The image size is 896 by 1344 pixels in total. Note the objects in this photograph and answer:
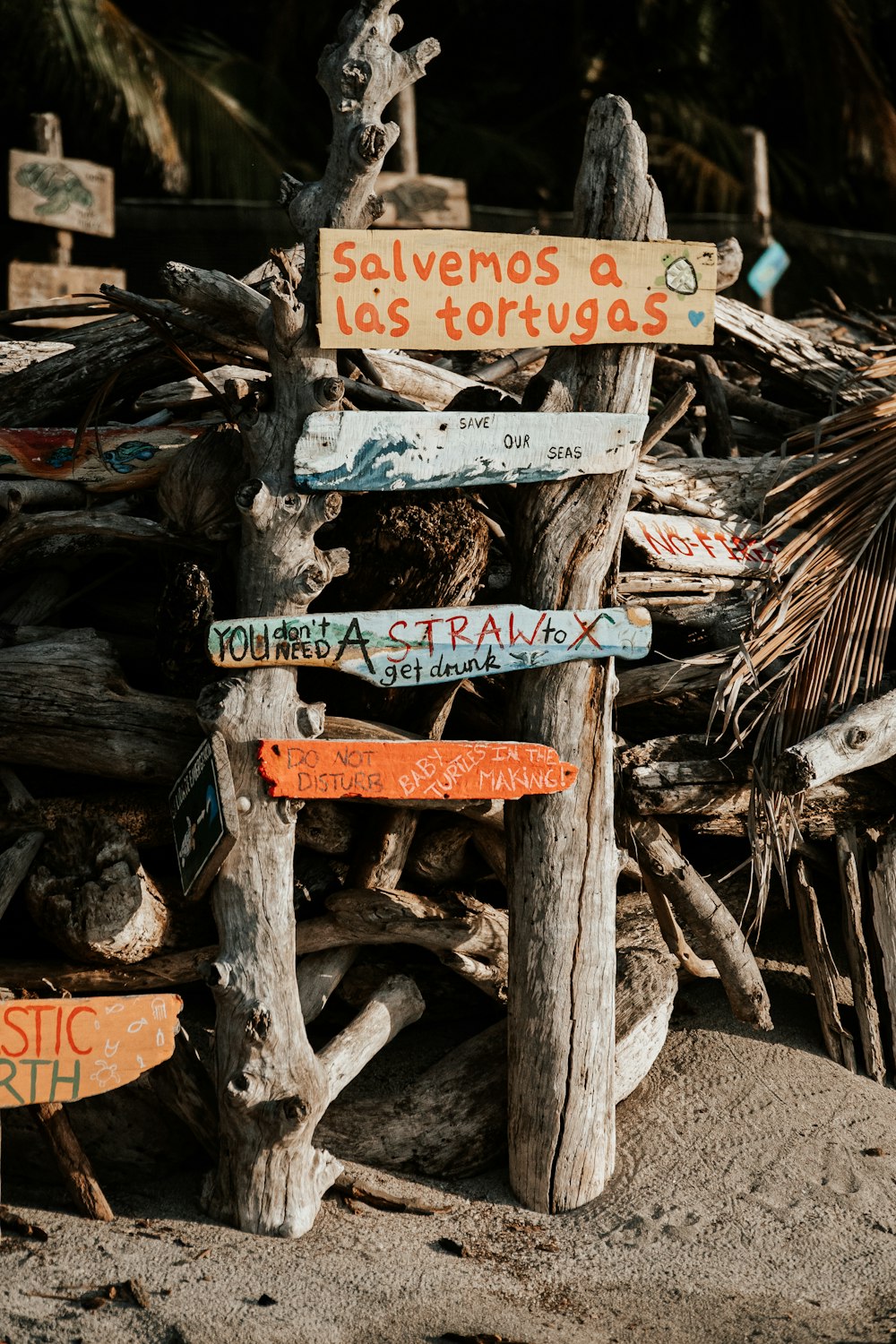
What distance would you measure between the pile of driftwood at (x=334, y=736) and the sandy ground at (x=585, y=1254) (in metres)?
0.20

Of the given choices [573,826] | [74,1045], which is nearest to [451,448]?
[573,826]

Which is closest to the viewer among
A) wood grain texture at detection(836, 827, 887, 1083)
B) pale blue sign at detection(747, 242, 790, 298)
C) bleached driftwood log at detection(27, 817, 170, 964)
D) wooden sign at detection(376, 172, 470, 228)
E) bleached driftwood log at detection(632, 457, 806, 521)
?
bleached driftwood log at detection(27, 817, 170, 964)

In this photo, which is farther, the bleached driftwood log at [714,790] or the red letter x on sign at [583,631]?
the bleached driftwood log at [714,790]

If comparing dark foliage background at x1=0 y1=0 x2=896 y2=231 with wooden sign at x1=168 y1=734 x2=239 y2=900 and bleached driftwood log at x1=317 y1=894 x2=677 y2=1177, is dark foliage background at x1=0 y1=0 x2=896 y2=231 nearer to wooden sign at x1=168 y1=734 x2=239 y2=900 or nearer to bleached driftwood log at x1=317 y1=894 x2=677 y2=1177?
wooden sign at x1=168 y1=734 x2=239 y2=900

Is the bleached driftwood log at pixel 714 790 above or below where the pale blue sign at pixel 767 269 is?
below

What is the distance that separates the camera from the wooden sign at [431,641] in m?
3.66

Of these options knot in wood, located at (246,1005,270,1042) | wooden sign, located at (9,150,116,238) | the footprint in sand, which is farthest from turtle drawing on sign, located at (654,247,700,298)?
wooden sign, located at (9,150,116,238)

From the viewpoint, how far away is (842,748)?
425cm

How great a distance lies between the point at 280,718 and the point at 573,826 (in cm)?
91

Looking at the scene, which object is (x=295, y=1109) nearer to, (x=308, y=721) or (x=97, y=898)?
(x=97, y=898)

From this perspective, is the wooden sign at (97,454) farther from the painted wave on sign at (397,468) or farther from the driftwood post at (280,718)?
the painted wave on sign at (397,468)

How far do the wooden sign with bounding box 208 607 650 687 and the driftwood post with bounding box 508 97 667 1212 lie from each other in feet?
0.30

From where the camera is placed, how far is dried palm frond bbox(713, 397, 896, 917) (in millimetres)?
4301

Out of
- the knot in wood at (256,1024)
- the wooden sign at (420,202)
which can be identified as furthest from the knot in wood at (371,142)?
the wooden sign at (420,202)
